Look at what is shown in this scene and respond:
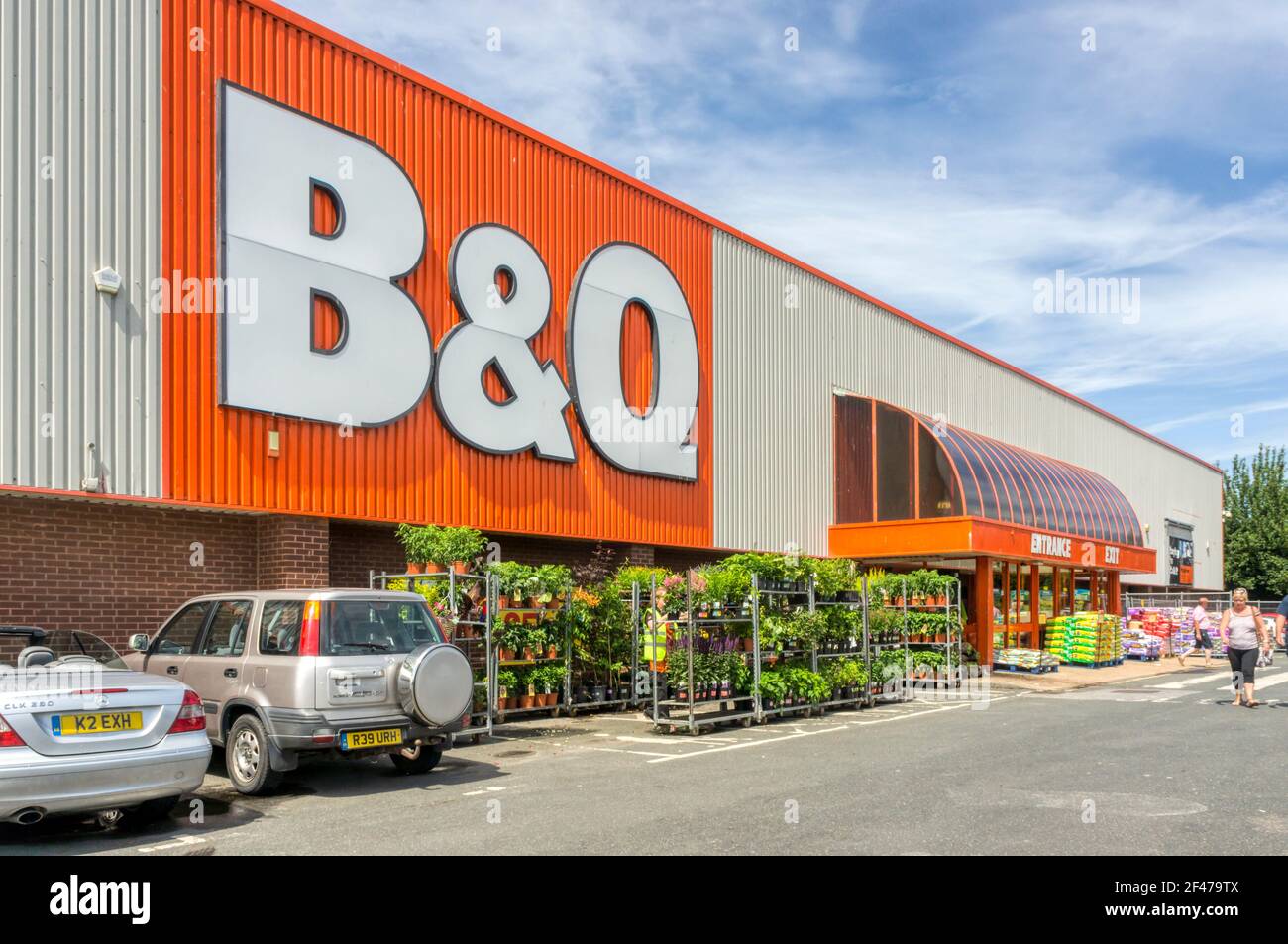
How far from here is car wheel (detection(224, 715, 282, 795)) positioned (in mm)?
9289

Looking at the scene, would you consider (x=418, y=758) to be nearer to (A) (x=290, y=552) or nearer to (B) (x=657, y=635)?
(B) (x=657, y=635)

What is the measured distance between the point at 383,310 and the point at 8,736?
9453 millimetres

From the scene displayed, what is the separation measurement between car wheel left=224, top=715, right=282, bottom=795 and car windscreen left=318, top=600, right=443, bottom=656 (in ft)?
3.01

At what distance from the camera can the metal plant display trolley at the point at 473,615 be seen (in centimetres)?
1330

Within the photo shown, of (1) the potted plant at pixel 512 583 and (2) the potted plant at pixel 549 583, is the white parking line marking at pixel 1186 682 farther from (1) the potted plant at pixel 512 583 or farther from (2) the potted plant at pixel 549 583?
(1) the potted plant at pixel 512 583

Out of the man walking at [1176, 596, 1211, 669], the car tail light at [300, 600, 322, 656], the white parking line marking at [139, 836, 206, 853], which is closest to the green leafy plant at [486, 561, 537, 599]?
the car tail light at [300, 600, 322, 656]

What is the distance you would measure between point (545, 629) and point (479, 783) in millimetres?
5028

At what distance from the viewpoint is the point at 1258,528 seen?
59469mm

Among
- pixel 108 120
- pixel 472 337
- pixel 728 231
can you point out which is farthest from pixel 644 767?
pixel 728 231

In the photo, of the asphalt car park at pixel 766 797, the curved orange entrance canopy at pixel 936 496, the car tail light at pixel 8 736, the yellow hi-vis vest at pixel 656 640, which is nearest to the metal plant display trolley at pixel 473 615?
the asphalt car park at pixel 766 797

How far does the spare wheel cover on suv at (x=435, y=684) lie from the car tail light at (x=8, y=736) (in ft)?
10.4

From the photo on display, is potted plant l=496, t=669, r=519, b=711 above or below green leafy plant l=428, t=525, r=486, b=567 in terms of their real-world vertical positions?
below

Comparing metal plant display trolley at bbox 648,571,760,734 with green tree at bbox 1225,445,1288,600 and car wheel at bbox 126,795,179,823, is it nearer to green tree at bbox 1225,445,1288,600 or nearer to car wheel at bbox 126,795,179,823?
car wheel at bbox 126,795,179,823
